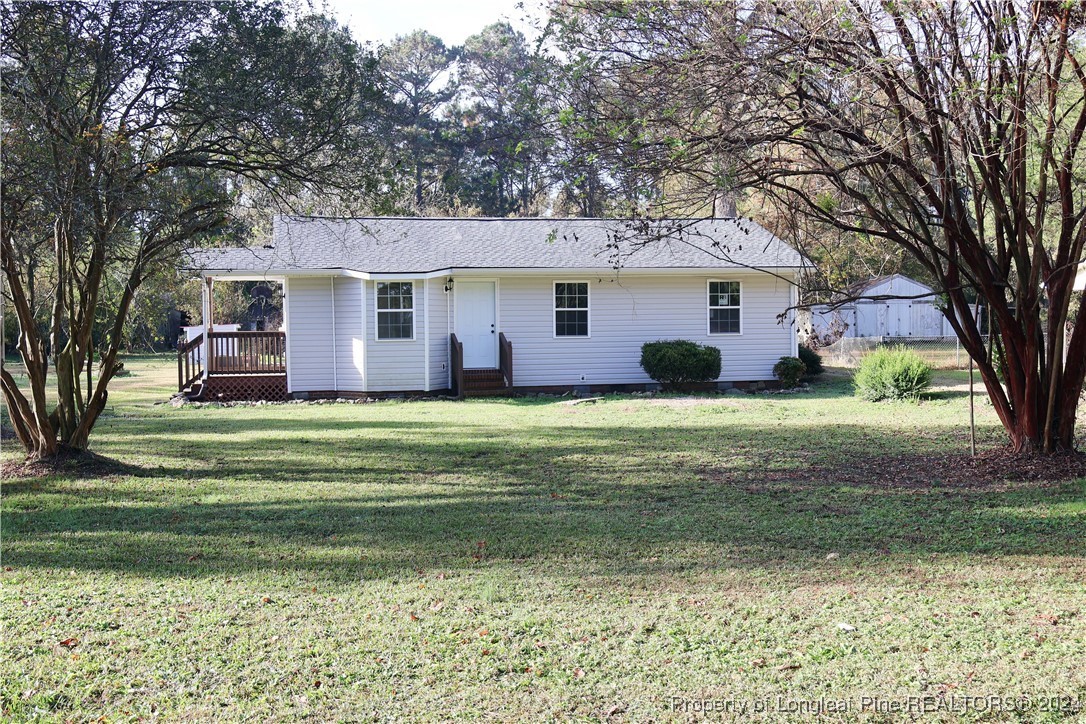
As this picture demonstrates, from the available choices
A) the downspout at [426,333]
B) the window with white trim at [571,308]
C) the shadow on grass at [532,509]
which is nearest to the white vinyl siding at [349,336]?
the downspout at [426,333]

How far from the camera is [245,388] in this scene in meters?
18.9

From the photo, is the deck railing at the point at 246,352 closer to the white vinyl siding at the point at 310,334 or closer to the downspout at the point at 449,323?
the white vinyl siding at the point at 310,334

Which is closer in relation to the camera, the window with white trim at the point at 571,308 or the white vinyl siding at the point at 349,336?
the white vinyl siding at the point at 349,336

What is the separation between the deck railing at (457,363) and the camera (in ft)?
61.3

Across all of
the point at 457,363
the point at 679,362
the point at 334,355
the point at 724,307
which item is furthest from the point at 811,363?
the point at 334,355

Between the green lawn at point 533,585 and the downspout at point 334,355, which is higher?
the downspout at point 334,355

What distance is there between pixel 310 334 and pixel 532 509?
12.2 m

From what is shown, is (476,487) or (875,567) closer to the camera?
(875,567)

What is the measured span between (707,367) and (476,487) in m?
11.2

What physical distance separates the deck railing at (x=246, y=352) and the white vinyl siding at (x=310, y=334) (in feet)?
0.94

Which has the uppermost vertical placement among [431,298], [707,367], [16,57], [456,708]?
[16,57]

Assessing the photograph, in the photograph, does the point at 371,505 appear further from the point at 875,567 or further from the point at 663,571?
the point at 875,567

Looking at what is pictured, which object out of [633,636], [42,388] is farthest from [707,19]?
[42,388]

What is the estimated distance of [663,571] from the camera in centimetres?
592
